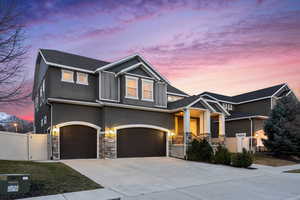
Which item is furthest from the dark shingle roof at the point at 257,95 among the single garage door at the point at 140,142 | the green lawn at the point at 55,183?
the green lawn at the point at 55,183

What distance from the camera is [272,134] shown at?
21.3 m

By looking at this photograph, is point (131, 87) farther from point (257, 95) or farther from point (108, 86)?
point (257, 95)

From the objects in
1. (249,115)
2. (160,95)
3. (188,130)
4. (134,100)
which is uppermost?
(160,95)

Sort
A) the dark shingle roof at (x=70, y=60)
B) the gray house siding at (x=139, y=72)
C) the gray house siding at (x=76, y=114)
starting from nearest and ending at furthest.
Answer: the gray house siding at (x=76, y=114), the dark shingle roof at (x=70, y=60), the gray house siding at (x=139, y=72)

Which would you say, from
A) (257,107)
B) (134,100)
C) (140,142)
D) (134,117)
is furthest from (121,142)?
(257,107)

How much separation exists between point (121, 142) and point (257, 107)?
20.7 meters

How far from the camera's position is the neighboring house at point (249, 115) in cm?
2370

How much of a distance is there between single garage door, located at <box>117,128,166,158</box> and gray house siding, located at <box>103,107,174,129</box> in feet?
2.22

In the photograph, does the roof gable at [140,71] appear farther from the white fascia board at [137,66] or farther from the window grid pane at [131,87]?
the window grid pane at [131,87]

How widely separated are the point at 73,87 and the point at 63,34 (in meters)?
5.00

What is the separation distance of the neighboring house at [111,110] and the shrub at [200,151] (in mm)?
902

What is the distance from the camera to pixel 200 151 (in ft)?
56.3

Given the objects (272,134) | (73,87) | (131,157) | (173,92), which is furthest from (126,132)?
(272,134)

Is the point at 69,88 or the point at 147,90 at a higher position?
the point at 147,90
